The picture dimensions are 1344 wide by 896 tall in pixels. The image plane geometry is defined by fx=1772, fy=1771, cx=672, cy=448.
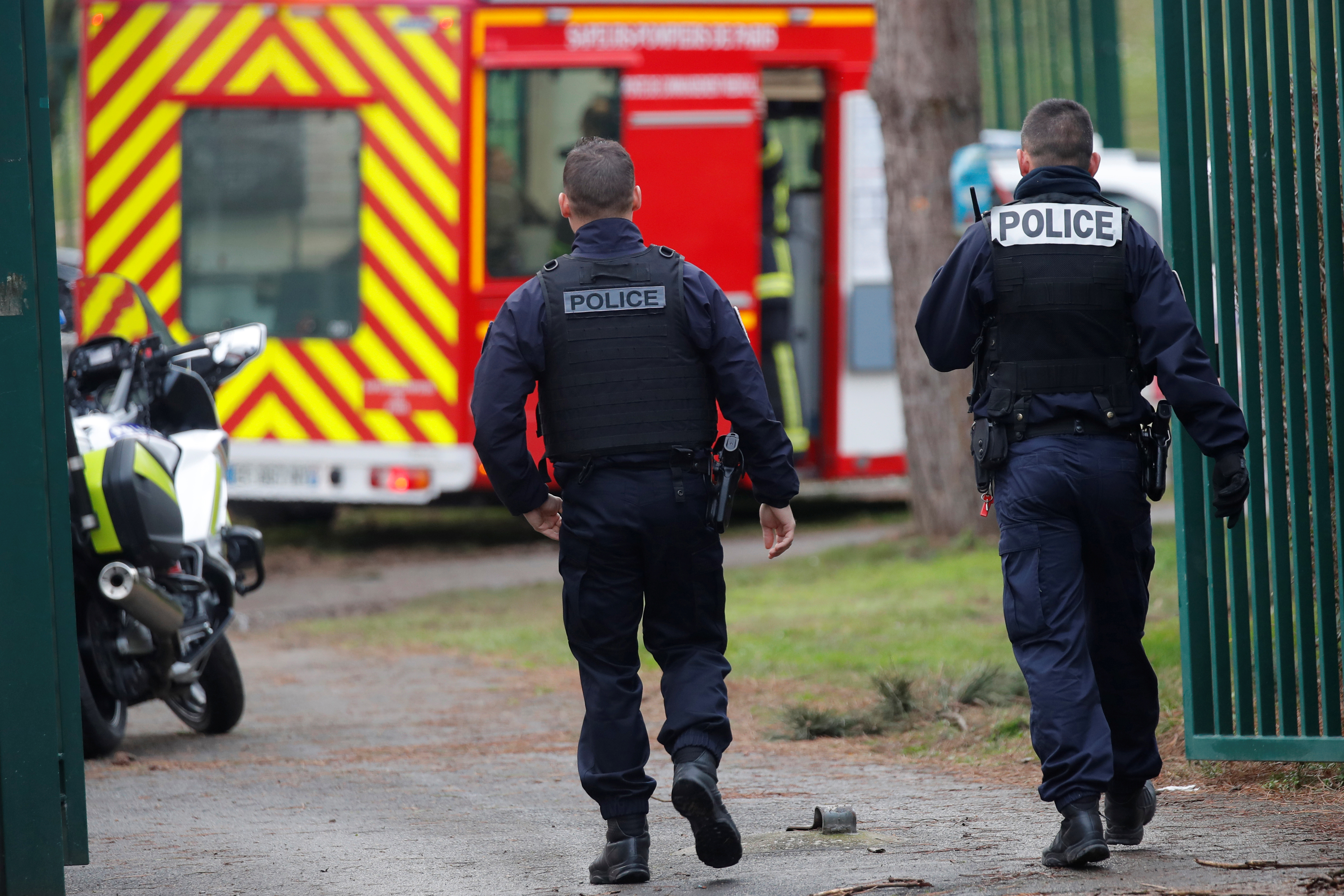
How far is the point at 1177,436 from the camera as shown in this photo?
446cm

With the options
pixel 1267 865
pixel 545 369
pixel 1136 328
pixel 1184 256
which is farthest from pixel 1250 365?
pixel 545 369

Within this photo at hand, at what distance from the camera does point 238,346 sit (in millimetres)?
6047

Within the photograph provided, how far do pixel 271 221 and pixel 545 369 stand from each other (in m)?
6.80

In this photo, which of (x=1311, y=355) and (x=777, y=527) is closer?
(x=777, y=527)

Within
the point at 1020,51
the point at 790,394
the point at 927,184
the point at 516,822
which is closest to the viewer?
the point at 516,822

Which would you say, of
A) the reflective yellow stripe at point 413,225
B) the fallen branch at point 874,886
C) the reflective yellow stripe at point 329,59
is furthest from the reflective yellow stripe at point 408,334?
the fallen branch at point 874,886

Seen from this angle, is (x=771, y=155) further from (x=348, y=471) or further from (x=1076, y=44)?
(x=1076, y=44)

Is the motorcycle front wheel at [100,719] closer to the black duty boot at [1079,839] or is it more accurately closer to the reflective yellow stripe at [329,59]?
the black duty boot at [1079,839]

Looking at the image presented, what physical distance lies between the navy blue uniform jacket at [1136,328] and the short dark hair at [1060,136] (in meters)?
0.03

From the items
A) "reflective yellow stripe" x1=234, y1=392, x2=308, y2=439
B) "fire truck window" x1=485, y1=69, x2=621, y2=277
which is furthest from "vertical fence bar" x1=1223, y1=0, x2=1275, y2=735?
"reflective yellow stripe" x1=234, y1=392, x2=308, y2=439

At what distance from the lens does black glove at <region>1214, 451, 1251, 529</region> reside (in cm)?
373

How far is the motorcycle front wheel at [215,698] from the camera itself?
6.01 m

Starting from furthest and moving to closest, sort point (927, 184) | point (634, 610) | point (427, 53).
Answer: point (427, 53), point (927, 184), point (634, 610)

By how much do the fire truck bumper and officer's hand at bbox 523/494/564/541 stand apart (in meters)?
6.03
